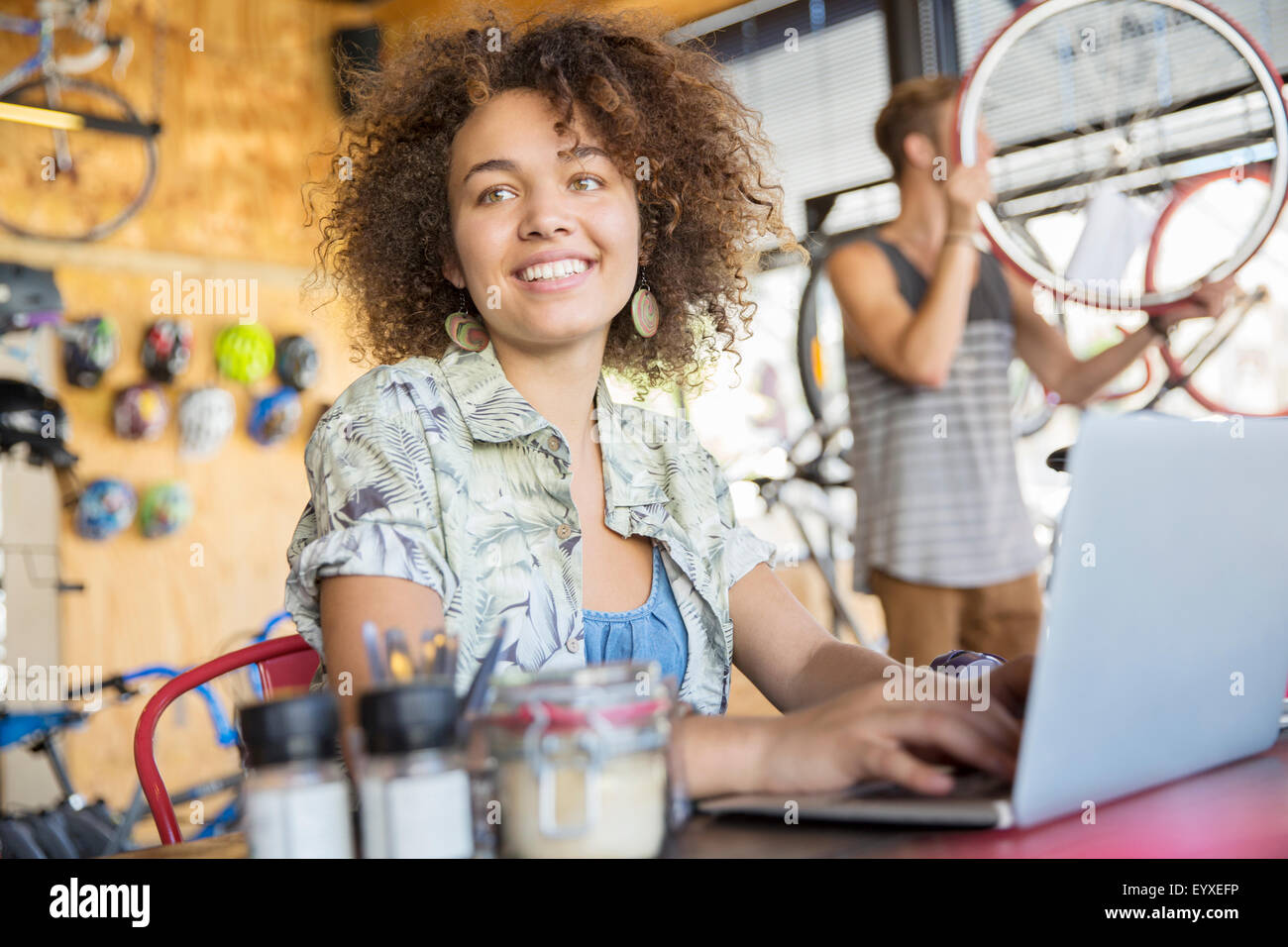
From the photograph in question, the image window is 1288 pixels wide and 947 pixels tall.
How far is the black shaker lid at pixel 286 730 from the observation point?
0.53 m

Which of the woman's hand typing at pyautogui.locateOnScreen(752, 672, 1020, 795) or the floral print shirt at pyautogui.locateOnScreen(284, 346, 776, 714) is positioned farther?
the floral print shirt at pyautogui.locateOnScreen(284, 346, 776, 714)

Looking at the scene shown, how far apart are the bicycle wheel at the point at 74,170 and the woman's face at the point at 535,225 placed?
3.76 meters

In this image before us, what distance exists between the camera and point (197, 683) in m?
1.32

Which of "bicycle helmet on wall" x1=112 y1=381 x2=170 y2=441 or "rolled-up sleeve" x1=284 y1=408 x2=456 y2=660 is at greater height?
"bicycle helmet on wall" x1=112 y1=381 x2=170 y2=441

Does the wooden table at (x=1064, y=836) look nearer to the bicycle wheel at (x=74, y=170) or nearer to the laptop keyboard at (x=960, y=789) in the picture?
the laptop keyboard at (x=960, y=789)

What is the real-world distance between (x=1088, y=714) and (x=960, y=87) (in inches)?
86.7

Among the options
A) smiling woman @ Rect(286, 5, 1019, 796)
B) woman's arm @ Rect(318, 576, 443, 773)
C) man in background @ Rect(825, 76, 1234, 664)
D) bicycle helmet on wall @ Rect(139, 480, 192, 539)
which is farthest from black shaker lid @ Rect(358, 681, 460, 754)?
bicycle helmet on wall @ Rect(139, 480, 192, 539)

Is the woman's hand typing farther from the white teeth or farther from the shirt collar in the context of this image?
the white teeth

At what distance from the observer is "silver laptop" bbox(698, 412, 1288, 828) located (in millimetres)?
588

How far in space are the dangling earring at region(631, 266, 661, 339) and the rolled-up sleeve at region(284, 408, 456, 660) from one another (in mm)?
427

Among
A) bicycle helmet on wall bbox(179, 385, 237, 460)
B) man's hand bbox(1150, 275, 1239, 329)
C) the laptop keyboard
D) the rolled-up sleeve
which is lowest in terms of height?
the laptop keyboard

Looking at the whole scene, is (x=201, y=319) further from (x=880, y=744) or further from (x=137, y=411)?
(x=880, y=744)
